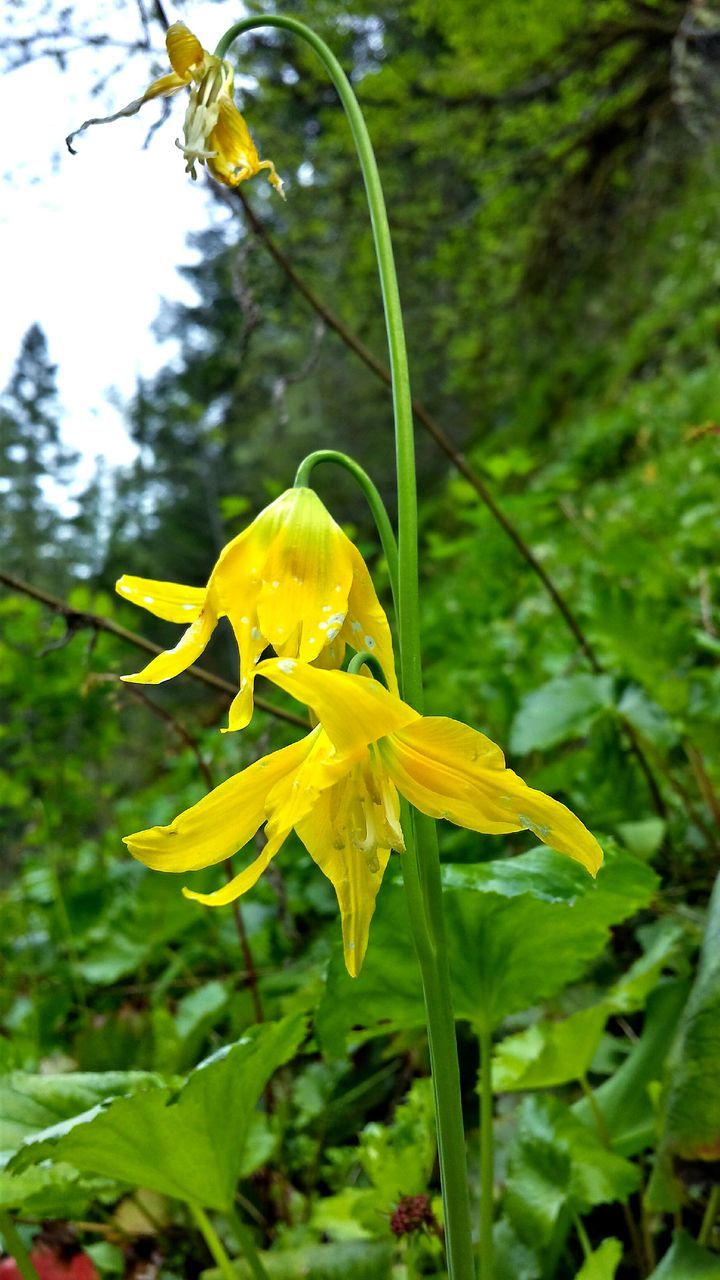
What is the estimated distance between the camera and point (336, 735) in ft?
2.01

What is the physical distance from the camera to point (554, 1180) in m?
1.02

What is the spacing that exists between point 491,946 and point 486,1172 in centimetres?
25

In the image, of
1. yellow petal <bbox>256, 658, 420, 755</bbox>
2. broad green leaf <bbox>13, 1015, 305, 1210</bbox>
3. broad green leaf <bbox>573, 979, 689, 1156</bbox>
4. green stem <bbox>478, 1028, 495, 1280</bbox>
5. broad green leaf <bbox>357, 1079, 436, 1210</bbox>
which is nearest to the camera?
yellow petal <bbox>256, 658, 420, 755</bbox>

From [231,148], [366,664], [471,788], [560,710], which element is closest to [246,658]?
[366,664]

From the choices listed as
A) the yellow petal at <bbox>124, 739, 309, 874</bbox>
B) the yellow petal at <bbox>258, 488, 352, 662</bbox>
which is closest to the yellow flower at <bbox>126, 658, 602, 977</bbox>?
the yellow petal at <bbox>124, 739, 309, 874</bbox>

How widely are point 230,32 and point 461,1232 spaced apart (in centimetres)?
117

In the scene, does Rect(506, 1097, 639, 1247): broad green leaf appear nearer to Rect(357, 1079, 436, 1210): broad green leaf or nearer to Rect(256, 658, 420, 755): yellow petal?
Rect(357, 1079, 436, 1210): broad green leaf

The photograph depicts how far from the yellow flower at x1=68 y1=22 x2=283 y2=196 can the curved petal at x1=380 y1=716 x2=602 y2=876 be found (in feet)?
2.02

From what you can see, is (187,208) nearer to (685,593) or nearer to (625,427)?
(685,593)

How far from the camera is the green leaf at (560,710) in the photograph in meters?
1.64

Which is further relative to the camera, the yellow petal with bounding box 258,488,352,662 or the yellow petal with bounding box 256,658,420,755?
the yellow petal with bounding box 258,488,352,662

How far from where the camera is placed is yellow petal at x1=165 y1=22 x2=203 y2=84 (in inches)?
34.3

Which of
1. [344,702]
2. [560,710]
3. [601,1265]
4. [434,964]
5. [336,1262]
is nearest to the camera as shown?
[344,702]

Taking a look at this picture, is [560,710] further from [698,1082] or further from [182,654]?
[182,654]
